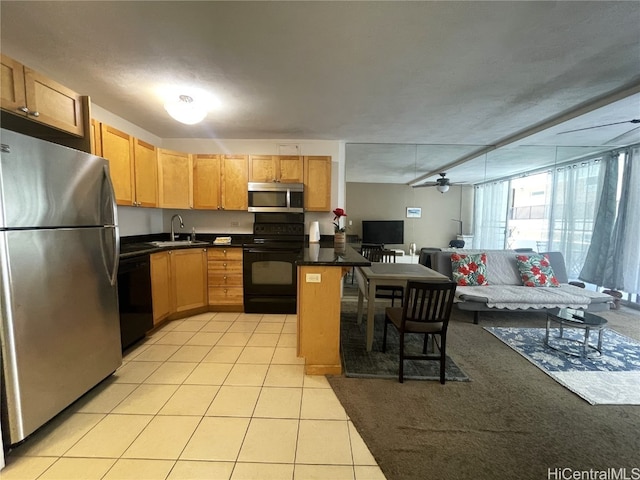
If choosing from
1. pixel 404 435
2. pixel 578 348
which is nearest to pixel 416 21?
pixel 404 435

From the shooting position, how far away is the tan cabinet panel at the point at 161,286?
2893 mm

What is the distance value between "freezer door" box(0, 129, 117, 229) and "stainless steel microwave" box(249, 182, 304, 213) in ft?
6.06

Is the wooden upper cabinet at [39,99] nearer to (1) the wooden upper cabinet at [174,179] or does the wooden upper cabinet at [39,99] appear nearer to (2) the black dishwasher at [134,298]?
(2) the black dishwasher at [134,298]

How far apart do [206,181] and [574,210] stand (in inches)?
234

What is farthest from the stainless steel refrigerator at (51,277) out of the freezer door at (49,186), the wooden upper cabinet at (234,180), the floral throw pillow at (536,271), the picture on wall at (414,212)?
the floral throw pillow at (536,271)

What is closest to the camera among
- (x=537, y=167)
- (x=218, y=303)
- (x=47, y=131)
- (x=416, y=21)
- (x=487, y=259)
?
(x=416, y=21)

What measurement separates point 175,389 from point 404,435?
1.70 metres

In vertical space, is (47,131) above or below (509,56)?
below

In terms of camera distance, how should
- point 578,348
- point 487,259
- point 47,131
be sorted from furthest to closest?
point 487,259 < point 578,348 < point 47,131

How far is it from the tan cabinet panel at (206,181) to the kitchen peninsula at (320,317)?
2227 millimetres

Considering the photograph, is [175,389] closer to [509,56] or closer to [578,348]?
[509,56]

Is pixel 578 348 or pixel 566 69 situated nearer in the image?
pixel 566 69

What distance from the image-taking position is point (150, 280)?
283 cm

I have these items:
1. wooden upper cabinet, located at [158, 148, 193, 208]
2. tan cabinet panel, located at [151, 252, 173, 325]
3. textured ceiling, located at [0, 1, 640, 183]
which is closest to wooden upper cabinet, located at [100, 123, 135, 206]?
textured ceiling, located at [0, 1, 640, 183]
